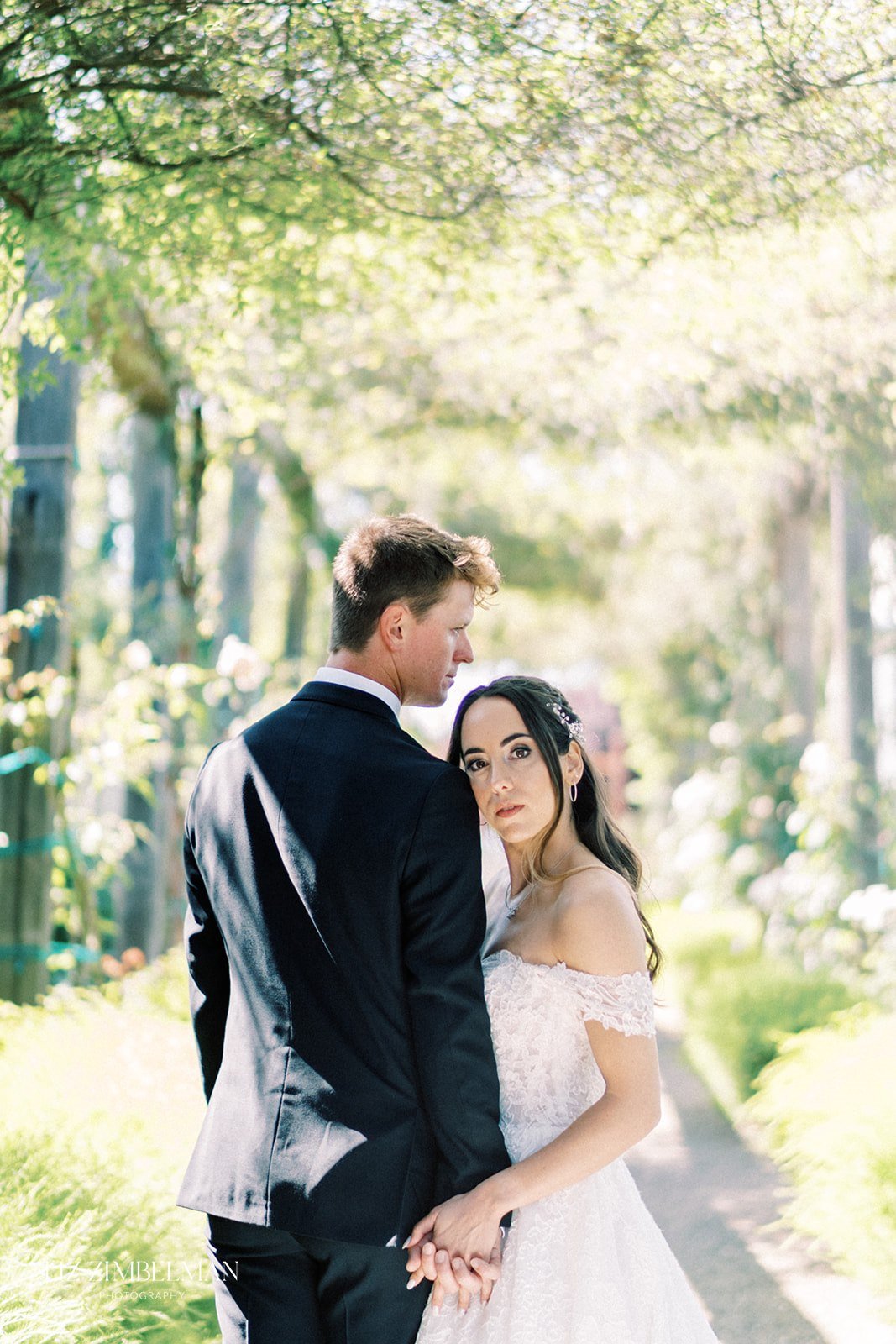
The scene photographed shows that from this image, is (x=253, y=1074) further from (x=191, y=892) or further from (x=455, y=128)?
(x=455, y=128)

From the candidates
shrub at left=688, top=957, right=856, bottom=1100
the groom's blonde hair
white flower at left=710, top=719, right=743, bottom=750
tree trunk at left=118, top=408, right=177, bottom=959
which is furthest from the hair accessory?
white flower at left=710, top=719, right=743, bottom=750

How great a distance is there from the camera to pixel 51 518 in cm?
509

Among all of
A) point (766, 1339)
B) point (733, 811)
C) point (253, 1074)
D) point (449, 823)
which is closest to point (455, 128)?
point (449, 823)

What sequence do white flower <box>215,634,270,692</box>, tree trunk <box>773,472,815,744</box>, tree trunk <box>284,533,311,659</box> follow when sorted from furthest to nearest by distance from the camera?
tree trunk <box>284,533,311,659</box>, tree trunk <box>773,472,815,744</box>, white flower <box>215,634,270,692</box>

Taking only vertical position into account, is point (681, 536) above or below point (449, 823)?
above

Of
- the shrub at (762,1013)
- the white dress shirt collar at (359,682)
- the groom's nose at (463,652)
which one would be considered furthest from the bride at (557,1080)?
the shrub at (762,1013)

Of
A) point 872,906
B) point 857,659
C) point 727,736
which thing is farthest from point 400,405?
point 727,736

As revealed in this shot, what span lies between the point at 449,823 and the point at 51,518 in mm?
3480

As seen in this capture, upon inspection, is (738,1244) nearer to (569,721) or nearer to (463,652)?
(569,721)

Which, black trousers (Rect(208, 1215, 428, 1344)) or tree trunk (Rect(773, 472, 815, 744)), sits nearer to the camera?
black trousers (Rect(208, 1215, 428, 1344))

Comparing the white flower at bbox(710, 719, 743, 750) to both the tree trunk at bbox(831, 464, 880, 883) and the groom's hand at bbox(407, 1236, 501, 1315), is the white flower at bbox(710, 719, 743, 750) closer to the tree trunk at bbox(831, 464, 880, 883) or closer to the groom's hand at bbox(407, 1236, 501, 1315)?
the tree trunk at bbox(831, 464, 880, 883)

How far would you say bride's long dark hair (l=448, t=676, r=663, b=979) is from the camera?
2492 millimetres

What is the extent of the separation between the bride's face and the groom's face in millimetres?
134

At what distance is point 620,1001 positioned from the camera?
2.27 meters
